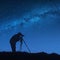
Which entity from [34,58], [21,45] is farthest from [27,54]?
[21,45]

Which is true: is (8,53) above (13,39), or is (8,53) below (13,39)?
below

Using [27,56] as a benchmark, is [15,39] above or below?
above

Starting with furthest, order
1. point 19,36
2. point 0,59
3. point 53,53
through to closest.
Answer: point 19,36 < point 53,53 < point 0,59

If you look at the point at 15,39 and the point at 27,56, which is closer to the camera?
the point at 27,56

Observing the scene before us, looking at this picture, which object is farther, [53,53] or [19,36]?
[19,36]

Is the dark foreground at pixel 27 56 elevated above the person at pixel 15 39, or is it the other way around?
the person at pixel 15 39

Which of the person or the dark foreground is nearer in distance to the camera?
the dark foreground

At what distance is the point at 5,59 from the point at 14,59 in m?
0.96

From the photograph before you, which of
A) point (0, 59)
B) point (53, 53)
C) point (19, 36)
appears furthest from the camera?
point (19, 36)

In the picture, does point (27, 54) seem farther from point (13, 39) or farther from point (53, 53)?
point (13, 39)

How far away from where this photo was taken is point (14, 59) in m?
31.9

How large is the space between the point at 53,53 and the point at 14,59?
4791 mm

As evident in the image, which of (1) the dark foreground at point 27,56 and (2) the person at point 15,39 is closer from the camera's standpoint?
(1) the dark foreground at point 27,56

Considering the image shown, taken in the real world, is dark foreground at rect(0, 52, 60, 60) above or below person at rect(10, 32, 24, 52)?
below
